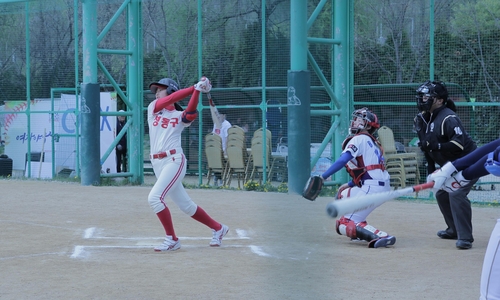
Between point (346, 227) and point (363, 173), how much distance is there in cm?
64

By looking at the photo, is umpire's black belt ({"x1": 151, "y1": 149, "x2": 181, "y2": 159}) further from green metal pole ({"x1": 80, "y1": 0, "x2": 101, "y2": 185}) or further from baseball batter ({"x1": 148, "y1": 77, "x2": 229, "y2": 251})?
green metal pole ({"x1": 80, "y1": 0, "x2": 101, "y2": 185})

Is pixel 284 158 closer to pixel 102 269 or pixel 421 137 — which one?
pixel 421 137

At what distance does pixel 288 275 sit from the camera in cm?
645

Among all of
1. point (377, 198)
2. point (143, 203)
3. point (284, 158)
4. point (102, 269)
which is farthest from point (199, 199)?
point (377, 198)

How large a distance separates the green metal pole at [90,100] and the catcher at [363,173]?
26.7ft

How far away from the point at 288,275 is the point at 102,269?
1712mm

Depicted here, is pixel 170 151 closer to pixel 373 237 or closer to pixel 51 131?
pixel 373 237

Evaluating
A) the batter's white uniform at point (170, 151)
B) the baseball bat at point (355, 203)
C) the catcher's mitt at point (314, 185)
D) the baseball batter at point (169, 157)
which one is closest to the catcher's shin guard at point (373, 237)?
the catcher's mitt at point (314, 185)

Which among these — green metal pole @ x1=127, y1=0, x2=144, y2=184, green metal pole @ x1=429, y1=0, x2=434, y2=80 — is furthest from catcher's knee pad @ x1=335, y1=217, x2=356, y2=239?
green metal pole @ x1=127, y1=0, x2=144, y2=184

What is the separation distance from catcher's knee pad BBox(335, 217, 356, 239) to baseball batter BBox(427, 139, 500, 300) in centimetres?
333

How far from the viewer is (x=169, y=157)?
777 centimetres

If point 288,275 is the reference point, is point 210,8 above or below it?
A: above

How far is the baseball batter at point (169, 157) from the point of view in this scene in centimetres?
759

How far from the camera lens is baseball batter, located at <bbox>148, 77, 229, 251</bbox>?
759 centimetres
